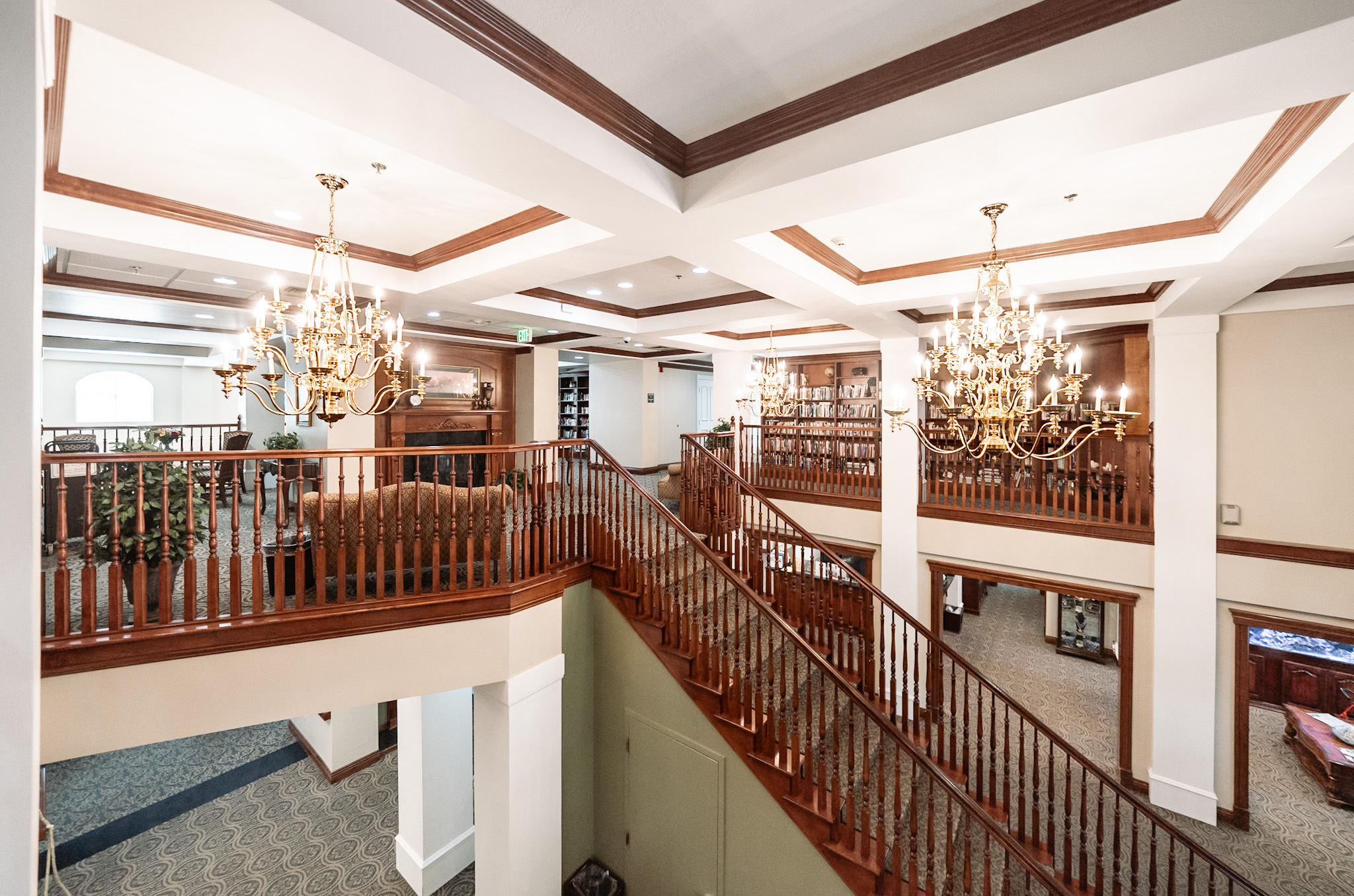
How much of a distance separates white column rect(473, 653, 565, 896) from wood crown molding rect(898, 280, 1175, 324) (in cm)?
455

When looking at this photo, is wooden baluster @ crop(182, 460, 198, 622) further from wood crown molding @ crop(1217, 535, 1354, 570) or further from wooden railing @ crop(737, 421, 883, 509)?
wood crown molding @ crop(1217, 535, 1354, 570)

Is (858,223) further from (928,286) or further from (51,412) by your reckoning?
(51,412)

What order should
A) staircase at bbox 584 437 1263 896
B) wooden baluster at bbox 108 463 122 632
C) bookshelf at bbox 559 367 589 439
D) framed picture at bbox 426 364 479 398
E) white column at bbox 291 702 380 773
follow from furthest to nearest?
bookshelf at bbox 559 367 589 439
framed picture at bbox 426 364 479 398
white column at bbox 291 702 380 773
staircase at bbox 584 437 1263 896
wooden baluster at bbox 108 463 122 632

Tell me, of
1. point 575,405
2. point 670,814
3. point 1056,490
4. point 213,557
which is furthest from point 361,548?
point 575,405

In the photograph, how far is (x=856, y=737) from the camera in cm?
432

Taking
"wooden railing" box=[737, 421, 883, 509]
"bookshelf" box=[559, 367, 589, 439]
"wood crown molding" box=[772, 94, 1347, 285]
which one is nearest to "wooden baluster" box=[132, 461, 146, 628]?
"wood crown molding" box=[772, 94, 1347, 285]

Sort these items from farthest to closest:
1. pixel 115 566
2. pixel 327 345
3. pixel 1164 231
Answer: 1. pixel 1164 231
2. pixel 327 345
3. pixel 115 566

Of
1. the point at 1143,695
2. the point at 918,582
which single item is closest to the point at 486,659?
the point at 918,582

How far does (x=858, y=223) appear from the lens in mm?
3506

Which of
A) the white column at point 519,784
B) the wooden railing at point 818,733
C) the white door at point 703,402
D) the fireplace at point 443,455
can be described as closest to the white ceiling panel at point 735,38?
the wooden railing at point 818,733

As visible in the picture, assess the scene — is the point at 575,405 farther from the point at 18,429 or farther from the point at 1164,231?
the point at 18,429

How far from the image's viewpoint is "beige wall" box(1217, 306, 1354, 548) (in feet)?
13.7

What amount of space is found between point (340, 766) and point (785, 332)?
737 cm

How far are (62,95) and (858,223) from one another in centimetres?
391
